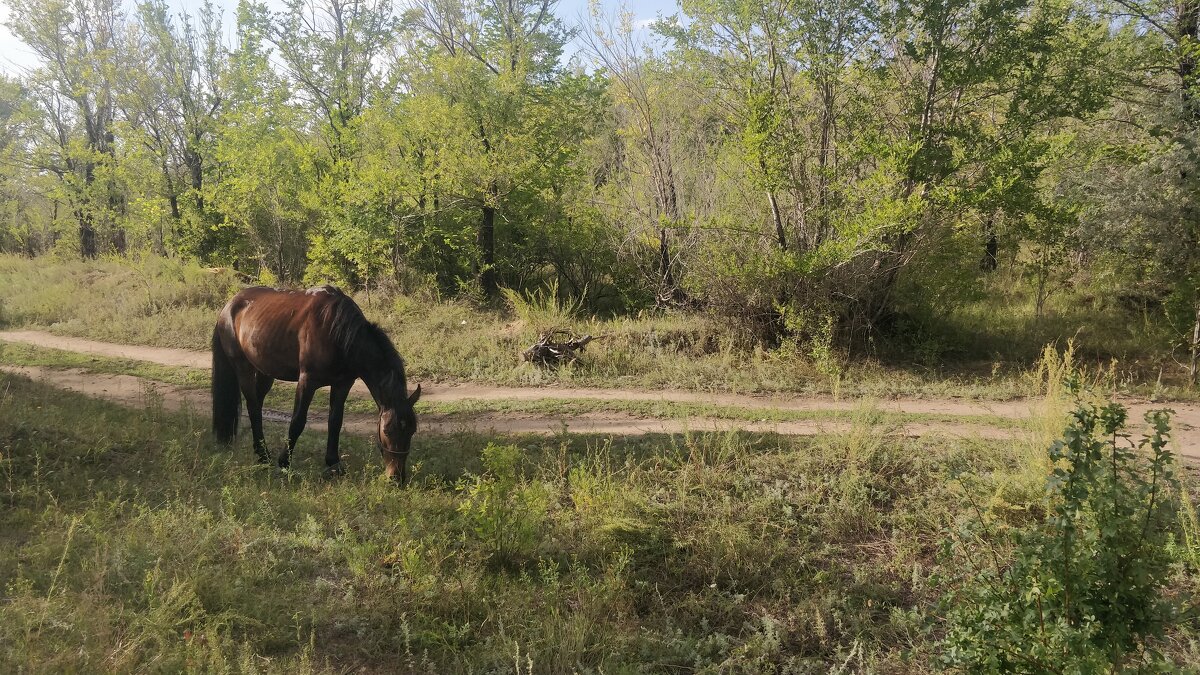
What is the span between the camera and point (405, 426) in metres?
5.95

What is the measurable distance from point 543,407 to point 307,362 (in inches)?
166

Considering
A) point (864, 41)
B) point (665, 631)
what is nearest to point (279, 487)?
point (665, 631)

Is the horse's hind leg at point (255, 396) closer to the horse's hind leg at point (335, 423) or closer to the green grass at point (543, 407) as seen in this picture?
the horse's hind leg at point (335, 423)

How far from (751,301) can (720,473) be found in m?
6.35

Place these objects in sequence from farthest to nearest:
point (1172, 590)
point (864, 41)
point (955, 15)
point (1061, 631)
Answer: point (864, 41), point (955, 15), point (1172, 590), point (1061, 631)

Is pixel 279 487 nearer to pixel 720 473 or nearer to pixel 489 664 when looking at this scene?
pixel 489 664

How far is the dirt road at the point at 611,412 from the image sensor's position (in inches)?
318

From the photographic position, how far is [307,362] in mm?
6363

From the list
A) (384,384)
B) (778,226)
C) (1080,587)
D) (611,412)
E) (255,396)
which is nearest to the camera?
(1080,587)

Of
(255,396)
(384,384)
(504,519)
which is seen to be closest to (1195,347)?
(504,519)

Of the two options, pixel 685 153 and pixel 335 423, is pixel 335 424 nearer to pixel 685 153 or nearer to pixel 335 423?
pixel 335 423

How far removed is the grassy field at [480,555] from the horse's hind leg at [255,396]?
34 centimetres

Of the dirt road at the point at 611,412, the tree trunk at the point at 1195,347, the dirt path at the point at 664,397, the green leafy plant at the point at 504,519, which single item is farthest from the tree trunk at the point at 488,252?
the tree trunk at the point at 1195,347

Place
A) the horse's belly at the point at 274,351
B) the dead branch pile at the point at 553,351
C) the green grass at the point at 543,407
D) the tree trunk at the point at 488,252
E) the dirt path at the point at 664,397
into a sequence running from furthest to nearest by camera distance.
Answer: the tree trunk at the point at 488,252 → the dead branch pile at the point at 553,351 → the dirt path at the point at 664,397 → the green grass at the point at 543,407 → the horse's belly at the point at 274,351
